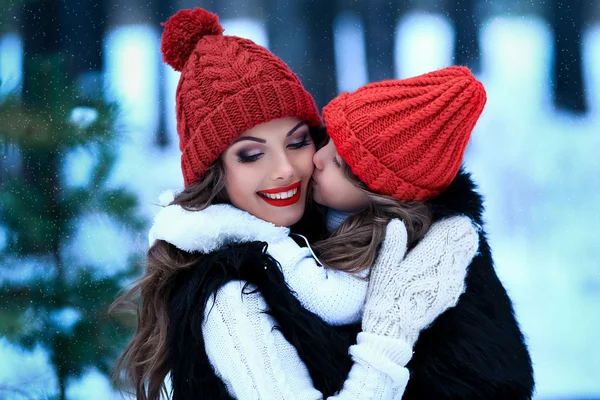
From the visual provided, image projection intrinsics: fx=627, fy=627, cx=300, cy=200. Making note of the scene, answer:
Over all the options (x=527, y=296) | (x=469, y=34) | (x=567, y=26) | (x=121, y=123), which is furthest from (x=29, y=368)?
(x=567, y=26)

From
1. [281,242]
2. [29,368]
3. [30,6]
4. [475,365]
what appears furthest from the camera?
[30,6]

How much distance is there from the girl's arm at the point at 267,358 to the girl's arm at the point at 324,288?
0.08 metres

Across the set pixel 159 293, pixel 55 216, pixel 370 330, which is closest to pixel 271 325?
pixel 370 330

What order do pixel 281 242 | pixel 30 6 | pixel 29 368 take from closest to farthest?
pixel 281 242 < pixel 29 368 < pixel 30 6

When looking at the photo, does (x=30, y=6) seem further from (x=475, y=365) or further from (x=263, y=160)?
(x=475, y=365)

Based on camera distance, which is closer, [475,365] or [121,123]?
[475,365]

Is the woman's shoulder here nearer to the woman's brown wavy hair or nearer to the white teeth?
the woman's brown wavy hair

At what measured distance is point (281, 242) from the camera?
128cm

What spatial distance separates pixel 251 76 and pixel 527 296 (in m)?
1.48

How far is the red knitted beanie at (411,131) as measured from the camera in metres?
1.24

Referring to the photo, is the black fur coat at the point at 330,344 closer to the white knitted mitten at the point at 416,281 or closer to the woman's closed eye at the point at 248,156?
the white knitted mitten at the point at 416,281

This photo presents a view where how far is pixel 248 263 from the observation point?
3.90 feet

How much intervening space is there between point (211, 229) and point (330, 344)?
1.07 ft

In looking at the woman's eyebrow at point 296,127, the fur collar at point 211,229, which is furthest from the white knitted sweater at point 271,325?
the woman's eyebrow at point 296,127
